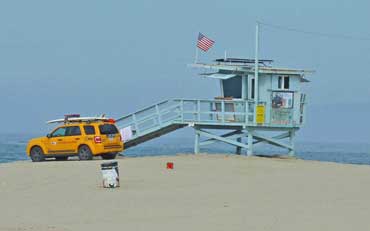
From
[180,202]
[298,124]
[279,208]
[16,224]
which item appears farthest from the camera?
[298,124]

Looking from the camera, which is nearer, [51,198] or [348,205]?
[348,205]

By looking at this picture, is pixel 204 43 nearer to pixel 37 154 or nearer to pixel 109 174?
pixel 37 154

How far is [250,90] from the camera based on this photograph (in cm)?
3488

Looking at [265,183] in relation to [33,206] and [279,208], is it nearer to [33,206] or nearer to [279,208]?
[279,208]

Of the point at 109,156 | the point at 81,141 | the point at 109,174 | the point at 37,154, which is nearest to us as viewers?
the point at 109,174

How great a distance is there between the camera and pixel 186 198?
17.2m

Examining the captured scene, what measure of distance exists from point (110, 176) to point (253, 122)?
1521cm

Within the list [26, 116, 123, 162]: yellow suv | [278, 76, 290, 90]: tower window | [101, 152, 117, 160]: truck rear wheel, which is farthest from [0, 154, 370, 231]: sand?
[278, 76, 290, 90]: tower window

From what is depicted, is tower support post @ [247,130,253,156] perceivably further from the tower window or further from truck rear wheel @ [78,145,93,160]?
truck rear wheel @ [78,145,93,160]

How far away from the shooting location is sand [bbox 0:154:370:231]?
1320 centimetres

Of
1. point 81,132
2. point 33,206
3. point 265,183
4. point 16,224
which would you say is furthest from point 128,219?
point 81,132

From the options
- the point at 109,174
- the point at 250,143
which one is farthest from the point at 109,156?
the point at 109,174

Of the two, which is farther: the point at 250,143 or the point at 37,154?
the point at 250,143

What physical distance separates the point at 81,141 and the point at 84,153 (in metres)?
0.51
